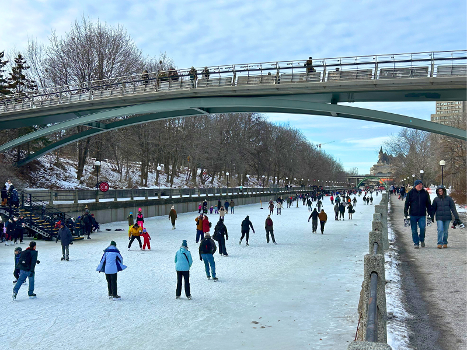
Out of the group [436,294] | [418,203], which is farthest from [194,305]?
[418,203]

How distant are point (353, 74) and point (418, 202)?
35.9 feet

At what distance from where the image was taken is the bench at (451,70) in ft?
60.2

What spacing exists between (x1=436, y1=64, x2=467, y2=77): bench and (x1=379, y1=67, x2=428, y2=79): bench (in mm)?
525

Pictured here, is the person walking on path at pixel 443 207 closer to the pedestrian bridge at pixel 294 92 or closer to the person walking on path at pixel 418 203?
the person walking on path at pixel 418 203

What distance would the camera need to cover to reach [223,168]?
71.4m

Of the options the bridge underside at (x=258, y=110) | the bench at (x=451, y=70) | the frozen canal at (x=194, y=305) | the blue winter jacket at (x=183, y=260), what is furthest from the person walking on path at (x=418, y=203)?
the bench at (x=451, y=70)

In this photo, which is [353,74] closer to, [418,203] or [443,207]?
[418,203]

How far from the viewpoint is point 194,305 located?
8344mm

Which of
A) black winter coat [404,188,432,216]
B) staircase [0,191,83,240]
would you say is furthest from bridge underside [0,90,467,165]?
black winter coat [404,188,432,216]

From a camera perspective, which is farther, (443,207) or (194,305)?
(443,207)

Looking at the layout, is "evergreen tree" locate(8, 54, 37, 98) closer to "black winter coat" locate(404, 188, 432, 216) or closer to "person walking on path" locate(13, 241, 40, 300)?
"person walking on path" locate(13, 241, 40, 300)

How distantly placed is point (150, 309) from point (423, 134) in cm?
8336

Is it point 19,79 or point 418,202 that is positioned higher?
point 19,79

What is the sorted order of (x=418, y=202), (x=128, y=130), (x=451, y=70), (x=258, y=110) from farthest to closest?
(x=128, y=130)
(x=258, y=110)
(x=451, y=70)
(x=418, y=202)
